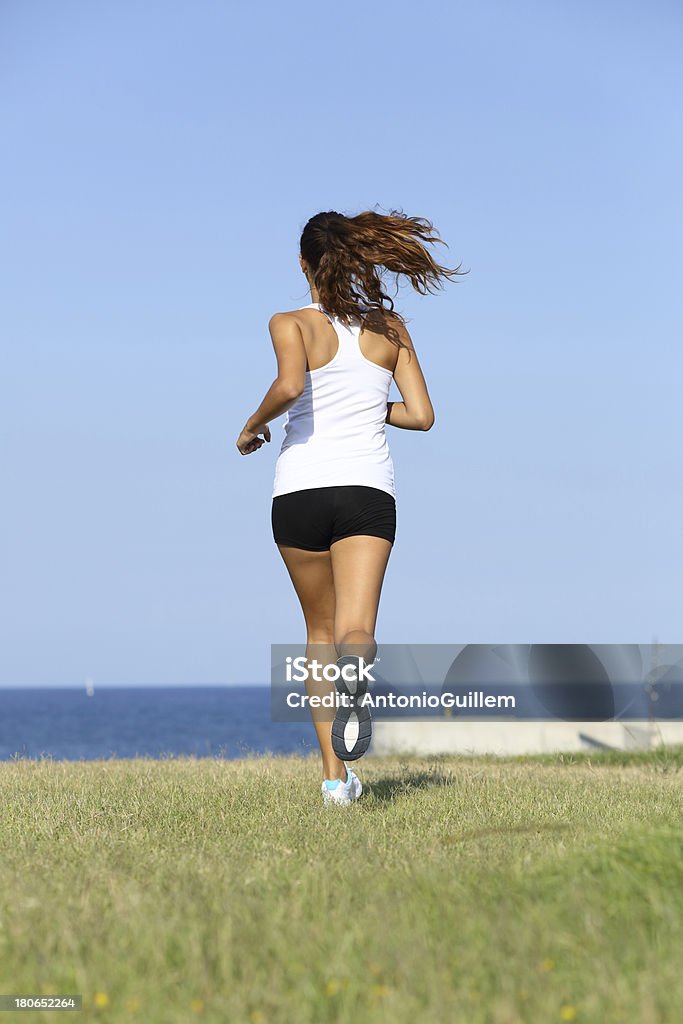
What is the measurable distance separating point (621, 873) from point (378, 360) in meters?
2.99

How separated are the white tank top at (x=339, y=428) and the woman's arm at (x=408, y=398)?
0.19 m

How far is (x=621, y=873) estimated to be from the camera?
3152 millimetres

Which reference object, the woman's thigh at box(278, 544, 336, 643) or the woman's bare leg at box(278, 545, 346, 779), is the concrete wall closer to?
the woman's bare leg at box(278, 545, 346, 779)

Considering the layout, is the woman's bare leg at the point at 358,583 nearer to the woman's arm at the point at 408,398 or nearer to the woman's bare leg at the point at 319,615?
the woman's bare leg at the point at 319,615

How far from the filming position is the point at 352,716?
478 centimetres

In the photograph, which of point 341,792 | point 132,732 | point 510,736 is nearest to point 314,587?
point 341,792

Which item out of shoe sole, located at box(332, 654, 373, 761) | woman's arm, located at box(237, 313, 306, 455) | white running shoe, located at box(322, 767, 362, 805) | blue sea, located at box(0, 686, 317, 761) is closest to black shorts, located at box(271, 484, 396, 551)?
woman's arm, located at box(237, 313, 306, 455)

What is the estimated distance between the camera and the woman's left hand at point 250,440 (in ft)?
18.2

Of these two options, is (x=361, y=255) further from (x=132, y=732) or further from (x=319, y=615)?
(x=132, y=732)

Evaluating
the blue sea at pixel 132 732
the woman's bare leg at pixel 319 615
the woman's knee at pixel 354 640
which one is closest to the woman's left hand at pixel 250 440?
the woman's bare leg at pixel 319 615

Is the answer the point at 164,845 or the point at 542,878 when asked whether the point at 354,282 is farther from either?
the point at 542,878

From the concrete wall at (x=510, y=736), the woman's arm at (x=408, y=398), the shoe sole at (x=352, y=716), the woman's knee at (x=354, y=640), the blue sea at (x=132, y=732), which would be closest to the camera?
the shoe sole at (x=352, y=716)

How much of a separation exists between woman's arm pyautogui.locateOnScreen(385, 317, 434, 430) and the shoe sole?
1386 millimetres

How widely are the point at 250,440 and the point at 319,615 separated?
96cm
